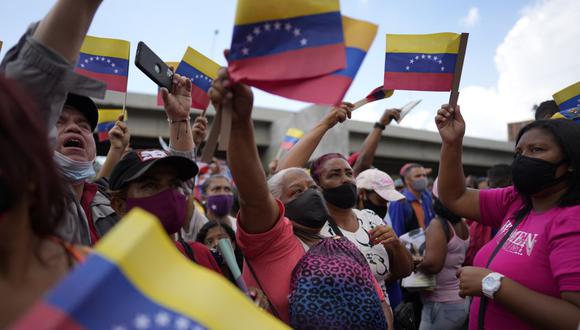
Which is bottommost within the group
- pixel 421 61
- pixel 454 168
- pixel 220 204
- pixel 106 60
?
pixel 220 204

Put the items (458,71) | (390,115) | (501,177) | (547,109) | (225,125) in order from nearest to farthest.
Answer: (225,125), (458,71), (547,109), (390,115), (501,177)

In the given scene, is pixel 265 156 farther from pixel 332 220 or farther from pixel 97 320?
pixel 97 320

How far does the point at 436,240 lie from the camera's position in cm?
370

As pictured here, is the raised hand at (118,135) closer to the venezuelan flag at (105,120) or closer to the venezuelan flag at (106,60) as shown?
the venezuelan flag at (106,60)

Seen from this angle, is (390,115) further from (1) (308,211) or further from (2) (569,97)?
(1) (308,211)

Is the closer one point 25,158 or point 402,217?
point 25,158

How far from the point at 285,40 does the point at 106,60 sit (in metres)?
2.17

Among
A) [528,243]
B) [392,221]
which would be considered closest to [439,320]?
[392,221]

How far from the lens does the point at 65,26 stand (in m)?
1.30

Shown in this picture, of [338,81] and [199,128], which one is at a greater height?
[338,81]

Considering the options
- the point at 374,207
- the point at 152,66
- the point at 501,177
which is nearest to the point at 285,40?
the point at 152,66

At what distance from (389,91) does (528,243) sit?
5.02 feet

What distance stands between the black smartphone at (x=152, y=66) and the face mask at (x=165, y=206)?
0.58 meters

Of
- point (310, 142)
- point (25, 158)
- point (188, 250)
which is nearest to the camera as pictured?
point (25, 158)
